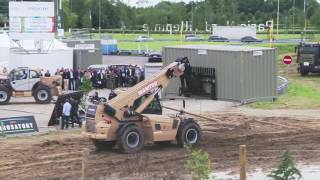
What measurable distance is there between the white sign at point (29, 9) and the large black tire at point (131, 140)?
104 feet

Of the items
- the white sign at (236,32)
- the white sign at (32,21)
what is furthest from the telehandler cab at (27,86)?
the white sign at (236,32)

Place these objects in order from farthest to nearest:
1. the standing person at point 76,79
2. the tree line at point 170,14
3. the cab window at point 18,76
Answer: the tree line at point 170,14
the standing person at point 76,79
the cab window at point 18,76

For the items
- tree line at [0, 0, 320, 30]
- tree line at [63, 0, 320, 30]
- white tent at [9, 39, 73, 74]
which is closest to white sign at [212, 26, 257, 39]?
tree line at [0, 0, 320, 30]

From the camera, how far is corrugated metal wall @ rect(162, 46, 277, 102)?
1235 inches

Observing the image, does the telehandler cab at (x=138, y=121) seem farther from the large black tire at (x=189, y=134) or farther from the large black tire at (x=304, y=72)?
the large black tire at (x=304, y=72)

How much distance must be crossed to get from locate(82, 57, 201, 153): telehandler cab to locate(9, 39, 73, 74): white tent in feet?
84.9

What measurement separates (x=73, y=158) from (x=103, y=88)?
2461 centimetres

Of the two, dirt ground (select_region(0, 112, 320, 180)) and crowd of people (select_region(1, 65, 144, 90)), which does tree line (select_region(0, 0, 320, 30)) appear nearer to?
crowd of people (select_region(1, 65, 144, 90))

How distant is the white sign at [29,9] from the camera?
5088 centimetres

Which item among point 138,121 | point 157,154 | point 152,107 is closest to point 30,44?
point 152,107

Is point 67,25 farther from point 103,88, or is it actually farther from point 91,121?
point 91,121

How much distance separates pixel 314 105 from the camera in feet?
113

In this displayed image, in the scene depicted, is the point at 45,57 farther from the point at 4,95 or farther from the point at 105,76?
the point at 4,95

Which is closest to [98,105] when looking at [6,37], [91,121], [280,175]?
[91,121]
